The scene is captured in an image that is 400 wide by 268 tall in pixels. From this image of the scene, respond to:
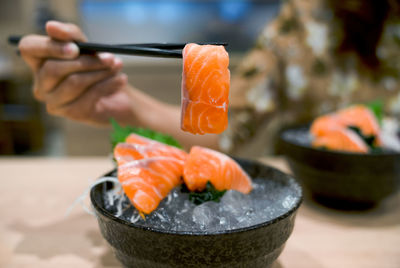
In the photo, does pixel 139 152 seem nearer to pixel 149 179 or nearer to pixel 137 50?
pixel 149 179

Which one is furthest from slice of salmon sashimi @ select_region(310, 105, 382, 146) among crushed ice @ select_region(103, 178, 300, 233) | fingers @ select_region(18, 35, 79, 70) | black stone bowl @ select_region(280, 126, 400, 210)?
fingers @ select_region(18, 35, 79, 70)

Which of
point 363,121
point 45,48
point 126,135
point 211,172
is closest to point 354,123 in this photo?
point 363,121

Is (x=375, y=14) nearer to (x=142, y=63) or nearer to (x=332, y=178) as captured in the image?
(x=332, y=178)

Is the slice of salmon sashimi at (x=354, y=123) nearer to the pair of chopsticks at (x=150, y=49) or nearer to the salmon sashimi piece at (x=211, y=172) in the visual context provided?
the salmon sashimi piece at (x=211, y=172)

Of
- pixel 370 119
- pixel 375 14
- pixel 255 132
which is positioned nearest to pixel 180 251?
pixel 370 119

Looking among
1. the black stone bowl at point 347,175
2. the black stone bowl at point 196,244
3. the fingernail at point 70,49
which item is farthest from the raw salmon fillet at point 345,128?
the fingernail at point 70,49

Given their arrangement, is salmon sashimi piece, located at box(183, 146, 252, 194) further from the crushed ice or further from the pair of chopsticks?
the pair of chopsticks

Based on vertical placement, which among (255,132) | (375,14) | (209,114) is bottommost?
(255,132)
